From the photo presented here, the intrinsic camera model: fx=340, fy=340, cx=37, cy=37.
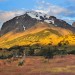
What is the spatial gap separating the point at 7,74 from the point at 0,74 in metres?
1.27

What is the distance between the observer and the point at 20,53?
576ft

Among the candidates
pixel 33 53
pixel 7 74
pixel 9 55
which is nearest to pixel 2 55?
pixel 9 55

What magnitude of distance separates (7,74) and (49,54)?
9225 centimetres

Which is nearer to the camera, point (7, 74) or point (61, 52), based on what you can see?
point (7, 74)

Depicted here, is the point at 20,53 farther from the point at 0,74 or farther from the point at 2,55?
the point at 0,74

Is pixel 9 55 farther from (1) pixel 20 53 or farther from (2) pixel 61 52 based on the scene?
(2) pixel 61 52

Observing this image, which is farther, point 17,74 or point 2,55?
point 2,55

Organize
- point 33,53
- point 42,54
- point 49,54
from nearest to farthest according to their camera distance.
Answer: point 49,54 < point 42,54 < point 33,53

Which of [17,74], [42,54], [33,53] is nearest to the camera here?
[17,74]

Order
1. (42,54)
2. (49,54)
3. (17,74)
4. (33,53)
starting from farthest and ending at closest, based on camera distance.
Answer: (33,53) → (42,54) → (49,54) → (17,74)

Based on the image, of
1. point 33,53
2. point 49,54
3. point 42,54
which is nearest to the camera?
point 49,54

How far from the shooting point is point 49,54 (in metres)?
150

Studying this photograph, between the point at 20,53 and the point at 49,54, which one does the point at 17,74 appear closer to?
the point at 49,54


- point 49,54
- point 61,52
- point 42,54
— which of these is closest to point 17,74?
point 49,54
